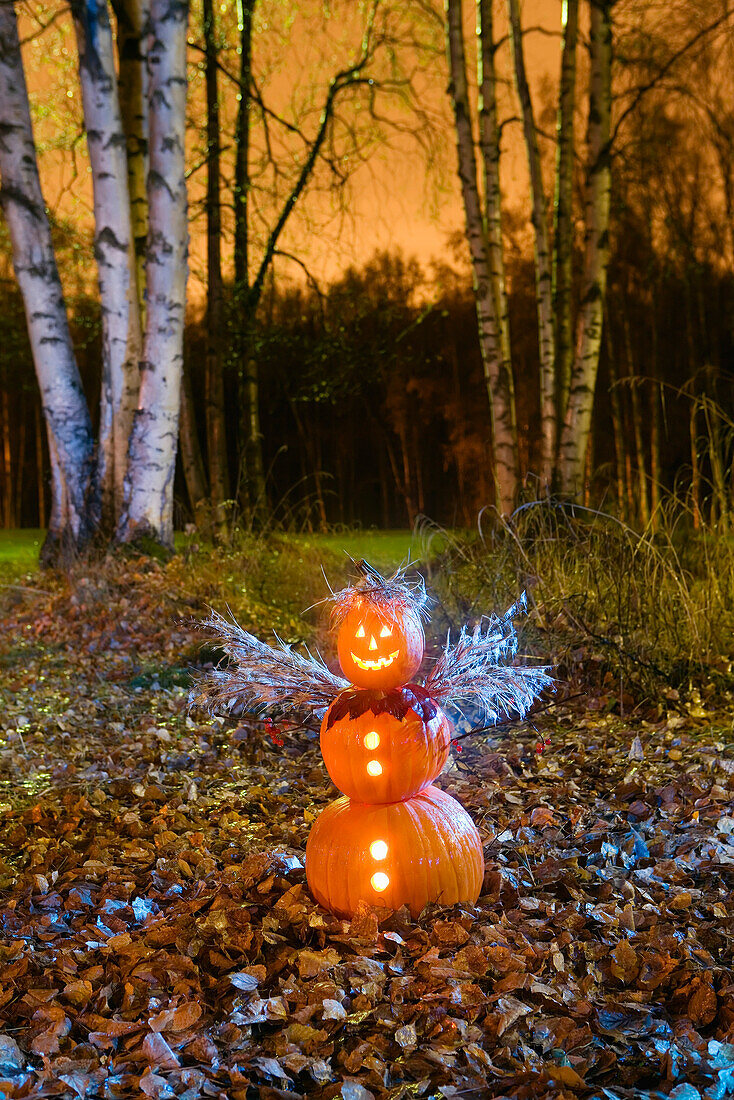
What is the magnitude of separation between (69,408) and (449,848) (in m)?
6.78

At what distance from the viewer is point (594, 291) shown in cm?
780

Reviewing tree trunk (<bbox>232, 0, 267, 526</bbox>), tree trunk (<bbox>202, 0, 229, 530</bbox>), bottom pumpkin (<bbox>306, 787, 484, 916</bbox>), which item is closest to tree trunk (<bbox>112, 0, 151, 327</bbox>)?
tree trunk (<bbox>202, 0, 229, 530</bbox>)

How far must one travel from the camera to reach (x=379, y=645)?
243cm

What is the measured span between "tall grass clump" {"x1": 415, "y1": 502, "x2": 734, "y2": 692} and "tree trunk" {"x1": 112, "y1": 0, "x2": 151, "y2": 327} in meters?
5.20

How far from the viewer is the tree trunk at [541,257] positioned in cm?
910

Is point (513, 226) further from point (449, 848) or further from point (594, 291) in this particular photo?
point (449, 848)

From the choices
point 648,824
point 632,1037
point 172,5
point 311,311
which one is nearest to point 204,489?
point 311,311

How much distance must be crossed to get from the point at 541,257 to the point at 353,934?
27.7 ft

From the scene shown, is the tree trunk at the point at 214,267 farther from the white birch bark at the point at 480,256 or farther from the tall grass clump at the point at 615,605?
the tall grass clump at the point at 615,605

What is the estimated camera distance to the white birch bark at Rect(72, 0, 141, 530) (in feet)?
24.4

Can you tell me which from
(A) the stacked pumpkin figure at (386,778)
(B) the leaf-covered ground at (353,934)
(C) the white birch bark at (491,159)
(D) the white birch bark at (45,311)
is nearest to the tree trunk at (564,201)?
(C) the white birch bark at (491,159)

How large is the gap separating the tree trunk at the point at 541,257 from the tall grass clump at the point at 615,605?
12.3 ft

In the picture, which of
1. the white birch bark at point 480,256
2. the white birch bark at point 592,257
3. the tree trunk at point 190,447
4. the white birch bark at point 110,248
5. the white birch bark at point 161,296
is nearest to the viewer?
the white birch bark at point 161,296

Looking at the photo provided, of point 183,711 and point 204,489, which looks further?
point 204,489
